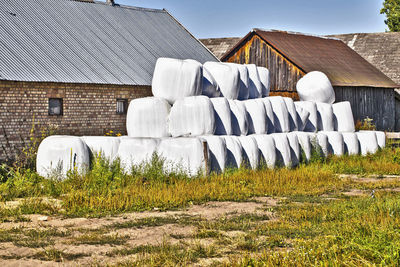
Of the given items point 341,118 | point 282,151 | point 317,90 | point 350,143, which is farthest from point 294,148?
point 317,90

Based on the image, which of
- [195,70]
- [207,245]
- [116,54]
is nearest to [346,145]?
[195,70]

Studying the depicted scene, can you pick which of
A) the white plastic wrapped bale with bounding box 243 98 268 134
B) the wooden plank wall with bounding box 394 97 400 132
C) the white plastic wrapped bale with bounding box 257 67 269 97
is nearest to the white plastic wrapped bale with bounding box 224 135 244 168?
the white plastic wrapped bale with bounding box 243 98 268 134

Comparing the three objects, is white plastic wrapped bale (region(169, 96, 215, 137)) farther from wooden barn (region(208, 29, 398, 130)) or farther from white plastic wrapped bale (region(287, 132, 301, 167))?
wooden barn (region(208, 29, 398, 130))

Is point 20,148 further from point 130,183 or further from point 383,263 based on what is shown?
point 383,263

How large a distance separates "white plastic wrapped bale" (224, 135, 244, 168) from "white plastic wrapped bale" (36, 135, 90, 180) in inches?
119

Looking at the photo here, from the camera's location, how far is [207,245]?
6.69 metres

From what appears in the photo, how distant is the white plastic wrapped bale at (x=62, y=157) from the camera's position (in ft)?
40.5

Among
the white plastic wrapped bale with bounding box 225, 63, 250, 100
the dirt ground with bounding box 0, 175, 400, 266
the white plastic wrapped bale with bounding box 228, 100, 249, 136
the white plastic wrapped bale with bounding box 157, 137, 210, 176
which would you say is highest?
the white plastic wrapped bale with bounding box 225, 63, 250, 100

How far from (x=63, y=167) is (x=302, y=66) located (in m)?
14.2

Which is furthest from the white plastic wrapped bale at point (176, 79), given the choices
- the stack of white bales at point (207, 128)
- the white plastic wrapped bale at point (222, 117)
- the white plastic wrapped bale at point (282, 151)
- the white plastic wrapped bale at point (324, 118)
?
the white plastic wrapped bale at point (324, 118)

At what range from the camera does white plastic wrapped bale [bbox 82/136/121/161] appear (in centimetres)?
1260

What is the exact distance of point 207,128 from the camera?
12.9 metres

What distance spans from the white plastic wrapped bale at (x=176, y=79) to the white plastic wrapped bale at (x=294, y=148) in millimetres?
2744

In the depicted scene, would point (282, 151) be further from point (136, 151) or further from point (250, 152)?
point (136, 151)
